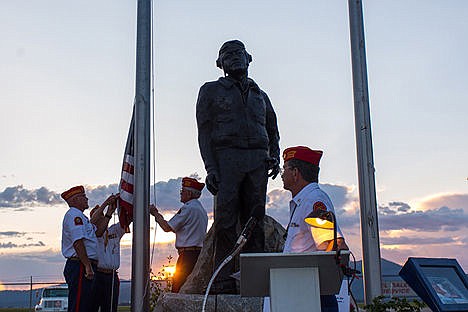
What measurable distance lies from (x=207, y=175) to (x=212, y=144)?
320mm

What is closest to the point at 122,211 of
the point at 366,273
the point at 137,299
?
the point at 137,299

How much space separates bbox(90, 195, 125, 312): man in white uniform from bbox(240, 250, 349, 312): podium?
172 inches

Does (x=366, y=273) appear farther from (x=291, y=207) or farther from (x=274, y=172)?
(x=291, y=207)

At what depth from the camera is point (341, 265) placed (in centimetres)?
298

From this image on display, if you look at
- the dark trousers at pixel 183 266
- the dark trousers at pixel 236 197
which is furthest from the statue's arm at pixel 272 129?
the dark trousers at pixel 183 266

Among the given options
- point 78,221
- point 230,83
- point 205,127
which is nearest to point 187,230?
point 78,221

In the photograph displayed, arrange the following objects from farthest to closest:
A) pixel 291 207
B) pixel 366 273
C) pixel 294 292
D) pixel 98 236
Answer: pixel 98 236 < pixel 366 273 < pixel 291 207 < pixel 294 292

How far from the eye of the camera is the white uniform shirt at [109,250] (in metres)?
7.25

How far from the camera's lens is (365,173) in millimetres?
6945

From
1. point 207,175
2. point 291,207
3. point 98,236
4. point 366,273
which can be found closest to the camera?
point 291,207

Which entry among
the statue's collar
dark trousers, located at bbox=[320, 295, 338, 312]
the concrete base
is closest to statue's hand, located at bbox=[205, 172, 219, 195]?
the statue's collar

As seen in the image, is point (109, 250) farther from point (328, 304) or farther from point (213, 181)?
point (328, 304)

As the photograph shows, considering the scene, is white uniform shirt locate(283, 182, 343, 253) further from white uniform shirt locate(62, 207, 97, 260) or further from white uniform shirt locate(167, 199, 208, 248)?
white uniform shirt locate(167, 199, 208, 248)

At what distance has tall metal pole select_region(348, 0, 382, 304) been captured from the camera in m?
6.70
